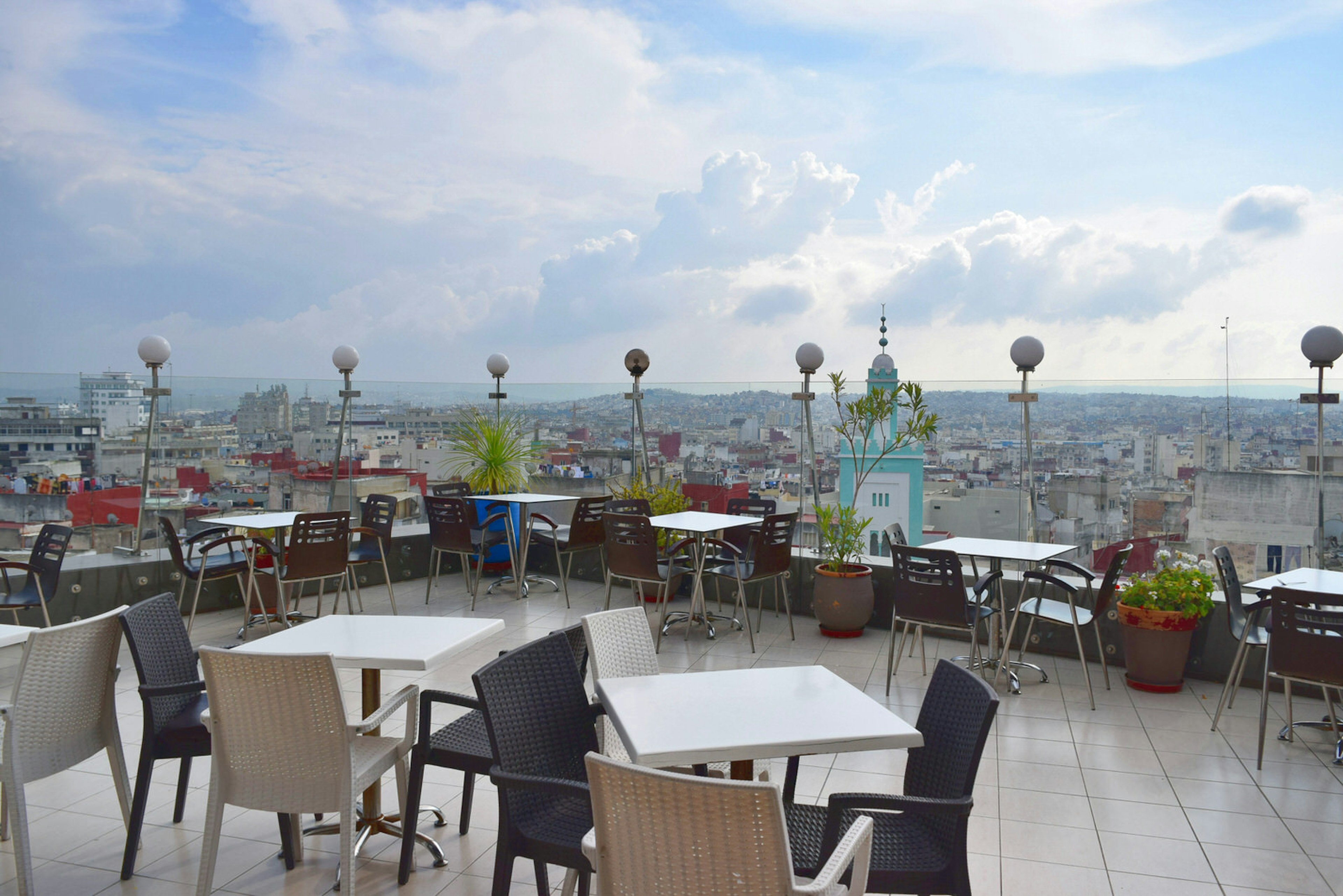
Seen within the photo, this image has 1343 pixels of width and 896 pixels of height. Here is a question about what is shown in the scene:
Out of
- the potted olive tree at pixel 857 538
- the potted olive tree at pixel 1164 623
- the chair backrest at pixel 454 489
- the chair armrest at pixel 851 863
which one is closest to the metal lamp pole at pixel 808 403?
the potted olive tree at pixel 857 538

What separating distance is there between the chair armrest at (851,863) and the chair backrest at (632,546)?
4167mm

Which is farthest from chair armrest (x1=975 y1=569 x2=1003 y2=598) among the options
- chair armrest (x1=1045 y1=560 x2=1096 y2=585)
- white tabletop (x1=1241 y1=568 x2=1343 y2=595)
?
white tabletop (x1=1241 y1=568 x2=1343 y2=595)

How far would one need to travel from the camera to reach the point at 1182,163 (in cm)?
756

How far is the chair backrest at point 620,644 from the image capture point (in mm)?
2574

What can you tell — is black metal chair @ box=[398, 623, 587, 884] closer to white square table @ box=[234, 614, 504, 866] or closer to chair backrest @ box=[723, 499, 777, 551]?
white square table @ box=[234, 614, 504, 866]

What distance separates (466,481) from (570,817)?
251 inches

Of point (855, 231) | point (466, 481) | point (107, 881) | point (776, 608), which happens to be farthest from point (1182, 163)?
point (107, 881)

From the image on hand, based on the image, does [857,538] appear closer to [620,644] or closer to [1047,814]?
[1047,814]

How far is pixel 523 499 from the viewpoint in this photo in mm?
7395

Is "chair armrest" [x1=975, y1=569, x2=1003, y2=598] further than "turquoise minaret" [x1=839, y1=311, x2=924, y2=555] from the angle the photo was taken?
No

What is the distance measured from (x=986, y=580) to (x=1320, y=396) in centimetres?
259

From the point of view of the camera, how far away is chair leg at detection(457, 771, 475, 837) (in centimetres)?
305

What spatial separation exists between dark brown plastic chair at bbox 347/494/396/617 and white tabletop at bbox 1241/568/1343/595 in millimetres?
5337

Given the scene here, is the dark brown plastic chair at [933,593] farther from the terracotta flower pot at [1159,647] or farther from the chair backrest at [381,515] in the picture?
the chair backrest at [381,515]
